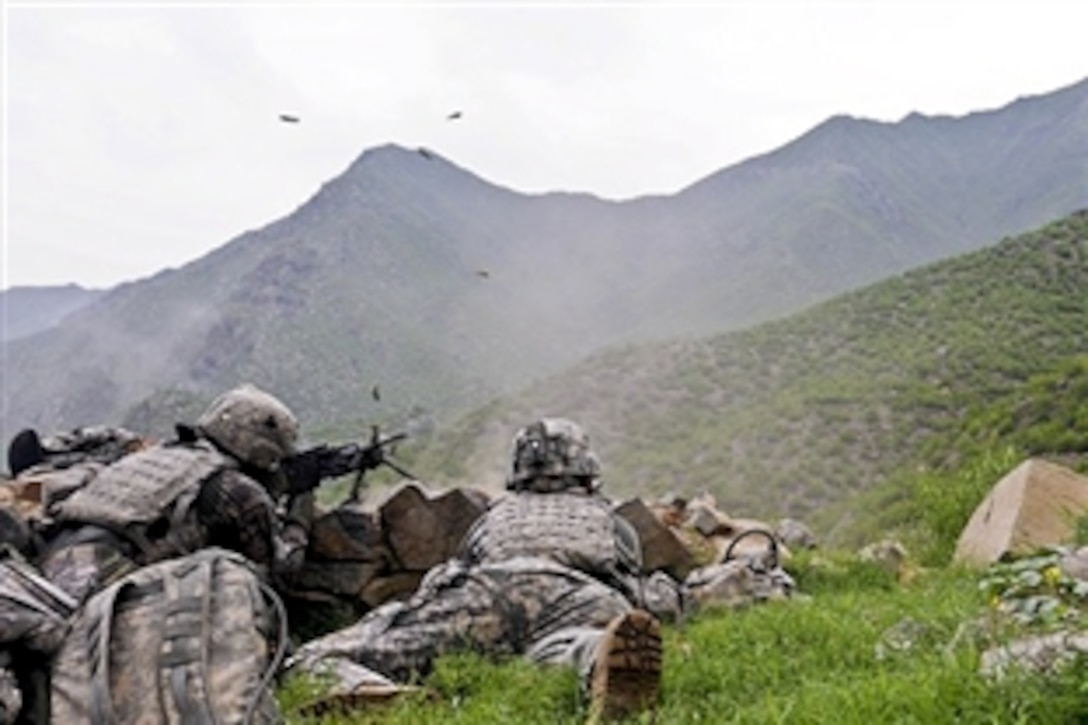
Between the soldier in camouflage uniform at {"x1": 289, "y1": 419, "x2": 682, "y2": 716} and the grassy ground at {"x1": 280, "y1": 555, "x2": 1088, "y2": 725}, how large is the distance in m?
0.17

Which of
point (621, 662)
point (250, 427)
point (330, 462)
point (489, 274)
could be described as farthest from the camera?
point (489, 274)

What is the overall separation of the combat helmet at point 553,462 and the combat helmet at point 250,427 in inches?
55.3

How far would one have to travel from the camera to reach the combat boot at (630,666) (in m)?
4.16

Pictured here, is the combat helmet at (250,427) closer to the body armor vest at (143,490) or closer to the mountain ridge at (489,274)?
the body armor vest at (143,490)

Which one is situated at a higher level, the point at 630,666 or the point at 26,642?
the point at 26,642

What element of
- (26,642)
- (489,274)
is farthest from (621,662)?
(489,274)

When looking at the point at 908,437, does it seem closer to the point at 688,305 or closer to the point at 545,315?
the point at 688,305

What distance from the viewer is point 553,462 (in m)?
7.81

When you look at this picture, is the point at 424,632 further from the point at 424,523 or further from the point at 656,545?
the point at 656,545

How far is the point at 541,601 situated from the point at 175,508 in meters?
2.00

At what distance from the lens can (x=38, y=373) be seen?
6581 cm

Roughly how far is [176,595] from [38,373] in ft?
219

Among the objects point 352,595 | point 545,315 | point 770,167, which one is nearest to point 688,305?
point 545,315

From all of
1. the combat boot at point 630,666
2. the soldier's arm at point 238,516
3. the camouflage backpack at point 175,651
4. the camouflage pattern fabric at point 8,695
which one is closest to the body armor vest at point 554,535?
the soldier's arm at point 238,516
